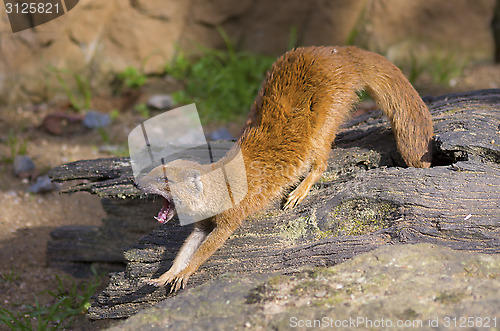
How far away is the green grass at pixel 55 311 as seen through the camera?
3.65 meters

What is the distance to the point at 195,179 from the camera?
3156 millimetres

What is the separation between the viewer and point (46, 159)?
6.09 m

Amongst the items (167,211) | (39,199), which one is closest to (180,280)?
(167,211)

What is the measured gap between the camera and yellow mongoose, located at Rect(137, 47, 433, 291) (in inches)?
125

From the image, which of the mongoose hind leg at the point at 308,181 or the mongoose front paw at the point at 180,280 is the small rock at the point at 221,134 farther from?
the mongoose front paw at the point at 180,280

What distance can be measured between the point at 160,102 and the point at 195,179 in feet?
13.5

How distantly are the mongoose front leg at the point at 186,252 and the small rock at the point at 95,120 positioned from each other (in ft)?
12.9

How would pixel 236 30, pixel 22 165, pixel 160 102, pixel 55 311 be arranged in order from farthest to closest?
pixel 236 30 → pixel 160 102 → pixel 22 165 → pixel 55 311

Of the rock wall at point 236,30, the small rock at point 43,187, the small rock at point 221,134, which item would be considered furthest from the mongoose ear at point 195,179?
the rock wall at point 236,30

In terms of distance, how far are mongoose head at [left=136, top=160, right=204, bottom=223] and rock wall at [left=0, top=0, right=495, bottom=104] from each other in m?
4.59

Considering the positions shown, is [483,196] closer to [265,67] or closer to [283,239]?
[283,239]

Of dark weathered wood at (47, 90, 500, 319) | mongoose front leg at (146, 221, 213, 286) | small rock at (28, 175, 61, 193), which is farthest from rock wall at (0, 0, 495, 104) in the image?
mongoose front leg at (146, 221, 213, 286)

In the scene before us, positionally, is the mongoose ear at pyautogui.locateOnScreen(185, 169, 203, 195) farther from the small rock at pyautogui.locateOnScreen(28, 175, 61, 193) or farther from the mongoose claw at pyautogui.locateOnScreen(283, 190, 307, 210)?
the small rock at pyautogui.locateOnScreen(28, 175, 61, 193)

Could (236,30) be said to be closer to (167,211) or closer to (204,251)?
(167,211)
